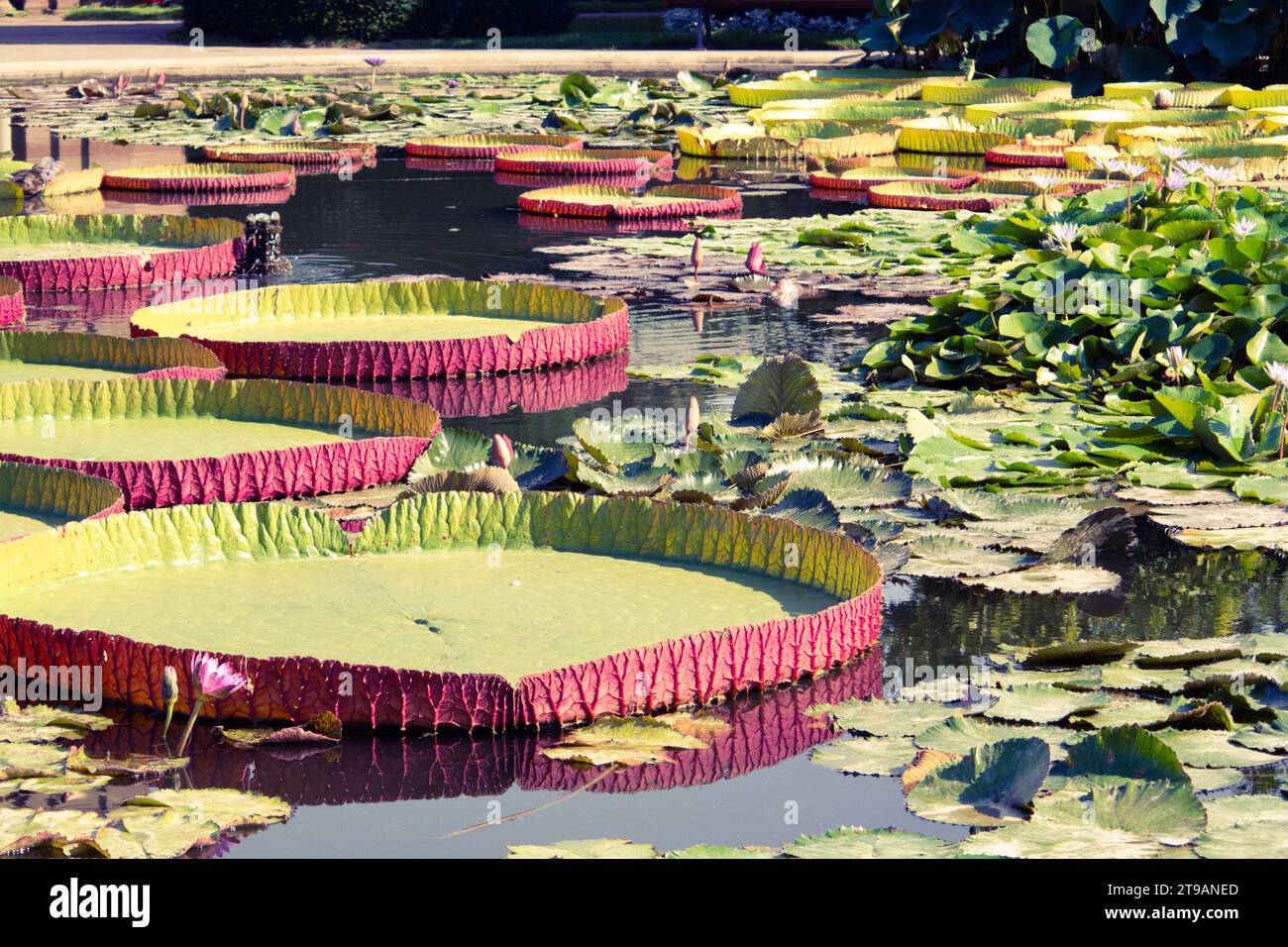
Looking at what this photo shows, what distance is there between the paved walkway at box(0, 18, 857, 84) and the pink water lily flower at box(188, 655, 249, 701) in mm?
20046

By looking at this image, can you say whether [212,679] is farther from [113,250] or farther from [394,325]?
[113,250]

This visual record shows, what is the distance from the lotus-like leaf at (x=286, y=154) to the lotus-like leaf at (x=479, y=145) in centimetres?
48

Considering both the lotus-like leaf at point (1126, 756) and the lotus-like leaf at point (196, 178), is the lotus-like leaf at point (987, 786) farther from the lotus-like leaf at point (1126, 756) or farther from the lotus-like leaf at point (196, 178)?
the lotus-like leaf at point (196, 178)

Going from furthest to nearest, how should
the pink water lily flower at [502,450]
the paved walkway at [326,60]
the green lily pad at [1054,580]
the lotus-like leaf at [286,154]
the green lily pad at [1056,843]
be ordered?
the paved walkway at [326,60], the lotus-like leaf at [286,154], the pink water lily flower at [502,450], the green lily pad at [1054,580], the green lily pad at [1056,843]

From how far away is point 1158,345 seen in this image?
6.43m

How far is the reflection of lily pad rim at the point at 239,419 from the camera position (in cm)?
503

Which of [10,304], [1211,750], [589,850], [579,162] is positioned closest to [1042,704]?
[1211,750]

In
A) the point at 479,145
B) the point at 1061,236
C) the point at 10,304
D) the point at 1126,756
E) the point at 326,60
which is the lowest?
the point at 1126,756

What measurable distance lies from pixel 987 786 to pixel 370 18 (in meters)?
24.7

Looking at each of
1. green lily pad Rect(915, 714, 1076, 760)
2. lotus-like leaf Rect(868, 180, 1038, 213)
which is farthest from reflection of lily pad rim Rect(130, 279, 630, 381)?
lotus-like leaf Rect(868, 180, 1038, 213)

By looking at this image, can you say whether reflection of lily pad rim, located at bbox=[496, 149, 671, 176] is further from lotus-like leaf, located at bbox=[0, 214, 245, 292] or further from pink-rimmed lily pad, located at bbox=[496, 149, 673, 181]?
lotus-like leaf, located at bbox=[0, 214, 245, 292]

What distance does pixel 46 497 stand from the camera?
15.3 ft

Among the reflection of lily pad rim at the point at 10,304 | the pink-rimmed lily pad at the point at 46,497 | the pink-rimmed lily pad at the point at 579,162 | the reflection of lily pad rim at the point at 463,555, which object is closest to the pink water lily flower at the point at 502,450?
the reflection of lily pad rim at the point at 463,555
